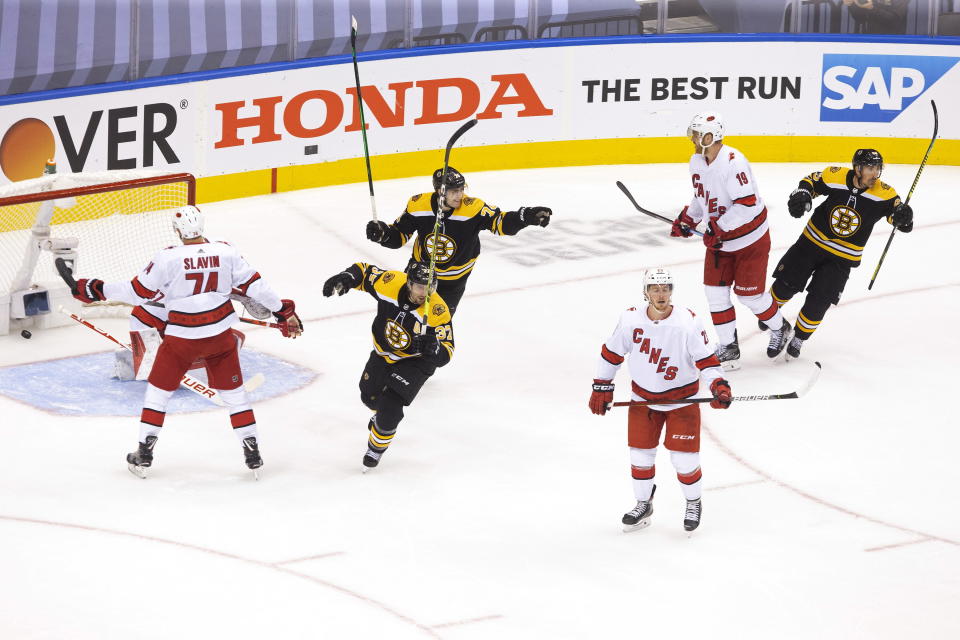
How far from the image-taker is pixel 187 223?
6.07 m

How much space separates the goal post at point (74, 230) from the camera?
795 cm

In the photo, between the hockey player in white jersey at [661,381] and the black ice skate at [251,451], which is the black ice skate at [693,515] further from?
the black ice skate at [251,451]

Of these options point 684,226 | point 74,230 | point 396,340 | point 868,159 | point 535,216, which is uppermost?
point 868,159

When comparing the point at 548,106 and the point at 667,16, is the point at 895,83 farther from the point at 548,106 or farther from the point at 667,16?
A: the point at 548,106

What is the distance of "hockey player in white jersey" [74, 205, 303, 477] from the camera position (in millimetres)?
6020

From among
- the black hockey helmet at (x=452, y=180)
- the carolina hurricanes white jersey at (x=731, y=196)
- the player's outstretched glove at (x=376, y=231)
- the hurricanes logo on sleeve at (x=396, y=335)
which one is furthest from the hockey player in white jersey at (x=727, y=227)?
the hurricanes logo on sleeve at (x=396, y=335)

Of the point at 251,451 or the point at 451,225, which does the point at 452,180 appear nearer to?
the point at 451,225

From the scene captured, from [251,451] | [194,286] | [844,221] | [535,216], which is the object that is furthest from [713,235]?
[194,286]

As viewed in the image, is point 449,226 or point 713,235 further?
point 713,235

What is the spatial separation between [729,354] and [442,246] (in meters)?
1.72

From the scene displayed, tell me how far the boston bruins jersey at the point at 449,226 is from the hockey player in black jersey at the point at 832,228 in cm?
157

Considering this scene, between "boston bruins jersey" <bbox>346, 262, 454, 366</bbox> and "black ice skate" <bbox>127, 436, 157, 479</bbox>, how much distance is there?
101 cm

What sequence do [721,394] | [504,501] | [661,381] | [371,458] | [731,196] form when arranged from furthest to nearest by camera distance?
[731,196]
[371,458]
[504,501]
[661,381]
[721,394]

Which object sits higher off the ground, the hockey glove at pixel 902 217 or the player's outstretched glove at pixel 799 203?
the player's outstretched glove at pixel 799 203
